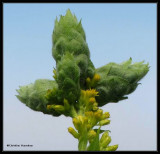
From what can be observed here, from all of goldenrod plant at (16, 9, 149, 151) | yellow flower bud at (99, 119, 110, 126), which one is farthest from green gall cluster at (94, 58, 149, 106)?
yellow flower bud at (99, 119, 110, 126)

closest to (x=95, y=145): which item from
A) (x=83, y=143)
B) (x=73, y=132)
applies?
(x=83, y=143)

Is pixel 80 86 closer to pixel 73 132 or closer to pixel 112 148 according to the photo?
pixel 73 132

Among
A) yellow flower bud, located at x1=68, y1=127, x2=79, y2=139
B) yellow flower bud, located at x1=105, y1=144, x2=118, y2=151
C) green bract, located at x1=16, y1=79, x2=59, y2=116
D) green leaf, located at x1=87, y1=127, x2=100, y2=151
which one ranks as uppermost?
green bract, located at x1=16, y1=79, x2=59, y2=116

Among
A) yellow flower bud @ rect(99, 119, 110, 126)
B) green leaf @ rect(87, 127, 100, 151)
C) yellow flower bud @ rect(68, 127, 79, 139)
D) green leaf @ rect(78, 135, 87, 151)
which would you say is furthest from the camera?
yellow flower bud @ rect(99, 119, 110, 126)

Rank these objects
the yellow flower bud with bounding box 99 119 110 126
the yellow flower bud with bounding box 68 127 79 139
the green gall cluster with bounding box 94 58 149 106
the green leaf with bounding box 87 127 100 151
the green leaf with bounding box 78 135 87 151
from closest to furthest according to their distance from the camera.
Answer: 1. the green leaf with bounding box 87 127 100 151
2. the green leaf with bounding box 78 135 87 151
3. the yellow flower bud with bounding box 68 127 79 139
4. the yellow flower bud with bounding box 99 119 110 126
5. the green gall cluster with bounding box 94 58 149 106

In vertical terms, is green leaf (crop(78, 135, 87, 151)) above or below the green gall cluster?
below

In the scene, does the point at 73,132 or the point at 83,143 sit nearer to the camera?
the point at 83,143

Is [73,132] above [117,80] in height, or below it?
below

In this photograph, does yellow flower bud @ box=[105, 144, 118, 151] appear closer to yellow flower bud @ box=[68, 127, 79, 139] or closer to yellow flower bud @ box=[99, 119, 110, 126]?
yellow flower bud @ box=[99, 119, 110, 126]

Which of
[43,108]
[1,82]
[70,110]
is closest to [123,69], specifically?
[70,110]

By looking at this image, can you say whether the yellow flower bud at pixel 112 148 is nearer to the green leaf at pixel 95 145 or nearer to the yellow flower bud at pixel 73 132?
the green leaf at pixel 95 145
